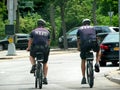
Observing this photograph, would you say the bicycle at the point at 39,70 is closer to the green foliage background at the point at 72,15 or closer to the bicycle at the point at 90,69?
the bicycle at the point at 90,69

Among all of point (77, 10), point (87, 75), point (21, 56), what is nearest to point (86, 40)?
point (87, 75)

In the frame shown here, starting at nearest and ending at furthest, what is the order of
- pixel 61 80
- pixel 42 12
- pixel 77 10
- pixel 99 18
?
1. pixel 61 80
2. pixel 77 10
3. pixel 99 18
4. pixel 42 12

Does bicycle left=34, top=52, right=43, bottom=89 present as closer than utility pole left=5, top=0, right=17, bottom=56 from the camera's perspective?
Yes

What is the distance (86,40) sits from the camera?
1617 centimetres

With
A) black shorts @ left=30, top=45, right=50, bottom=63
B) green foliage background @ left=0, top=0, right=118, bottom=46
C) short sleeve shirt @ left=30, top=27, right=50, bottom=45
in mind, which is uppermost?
green foliage background @ left=0, top=0, right=118, bottom=46

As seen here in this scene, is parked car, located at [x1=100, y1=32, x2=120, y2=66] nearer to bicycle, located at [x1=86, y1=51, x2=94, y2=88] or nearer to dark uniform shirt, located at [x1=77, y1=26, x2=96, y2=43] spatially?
dark uniform shirt, located at [x1=77, y1=26, x2=96, y2=43]

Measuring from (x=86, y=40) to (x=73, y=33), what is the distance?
27.5 meters

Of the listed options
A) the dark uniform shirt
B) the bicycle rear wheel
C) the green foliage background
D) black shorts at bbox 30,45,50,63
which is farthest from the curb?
the green foliage background

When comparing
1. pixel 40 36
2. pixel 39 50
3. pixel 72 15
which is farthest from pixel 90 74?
pixel 72 15

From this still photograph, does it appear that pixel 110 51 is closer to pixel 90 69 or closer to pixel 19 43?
pixel 90 69

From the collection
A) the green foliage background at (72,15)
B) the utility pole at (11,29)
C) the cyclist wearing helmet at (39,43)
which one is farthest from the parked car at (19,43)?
the cyclist wearing helmet at (39,43)

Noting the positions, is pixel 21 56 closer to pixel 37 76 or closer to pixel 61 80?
pixel 61 80

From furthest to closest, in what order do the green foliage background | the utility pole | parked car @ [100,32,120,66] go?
the green foliage background < the utility pole < parked car @ [100,32,120,66]

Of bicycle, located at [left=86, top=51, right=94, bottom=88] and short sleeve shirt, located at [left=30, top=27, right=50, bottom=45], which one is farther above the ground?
short sleeve shirt, located at [left=30, top=27, right=50, bottom=45]
